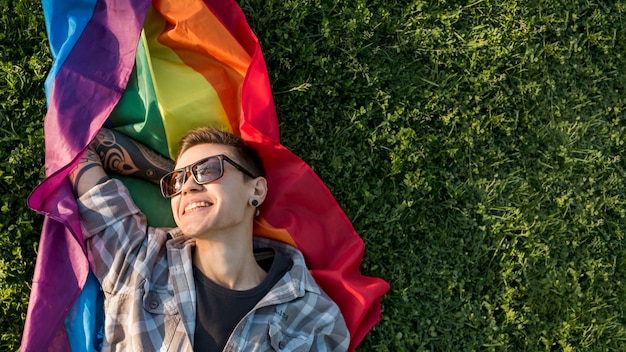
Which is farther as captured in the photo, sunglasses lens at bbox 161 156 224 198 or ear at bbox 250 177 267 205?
ear at bbox 250 177 267 205

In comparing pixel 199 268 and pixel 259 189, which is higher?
pixel 259 189

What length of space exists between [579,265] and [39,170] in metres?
3.93

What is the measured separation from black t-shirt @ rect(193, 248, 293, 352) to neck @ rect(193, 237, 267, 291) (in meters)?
0.05

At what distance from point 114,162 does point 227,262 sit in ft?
3.26

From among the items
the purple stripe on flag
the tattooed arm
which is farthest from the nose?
the purple stripe on flag

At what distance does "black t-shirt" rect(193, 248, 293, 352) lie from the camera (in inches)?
144

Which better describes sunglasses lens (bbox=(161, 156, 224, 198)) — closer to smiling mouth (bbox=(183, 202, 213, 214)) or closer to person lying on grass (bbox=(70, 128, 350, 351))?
person lying on grass (bbox=(70, 128, 350, 351))

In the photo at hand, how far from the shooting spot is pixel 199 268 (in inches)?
151

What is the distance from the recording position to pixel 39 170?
4.12 m

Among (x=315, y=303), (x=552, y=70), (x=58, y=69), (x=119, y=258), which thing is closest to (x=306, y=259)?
(x=315, y=303)

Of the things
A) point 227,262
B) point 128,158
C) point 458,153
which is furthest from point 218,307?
point 458,153

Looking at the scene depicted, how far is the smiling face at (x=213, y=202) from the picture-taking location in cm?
365

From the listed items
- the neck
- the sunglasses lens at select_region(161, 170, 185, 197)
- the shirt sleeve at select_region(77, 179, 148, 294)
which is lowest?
the neck

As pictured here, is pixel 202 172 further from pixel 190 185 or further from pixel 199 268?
pixel 199 268
